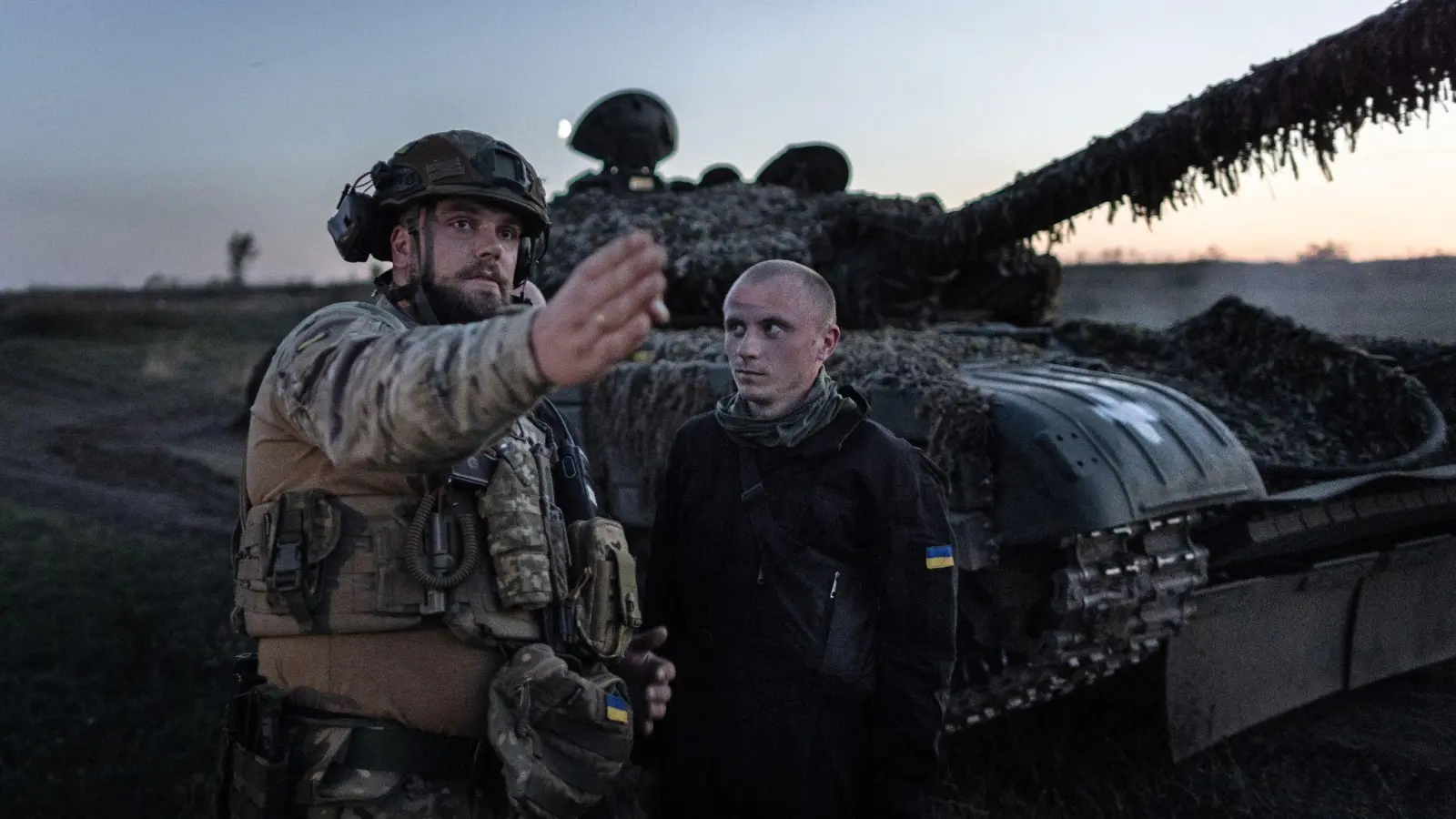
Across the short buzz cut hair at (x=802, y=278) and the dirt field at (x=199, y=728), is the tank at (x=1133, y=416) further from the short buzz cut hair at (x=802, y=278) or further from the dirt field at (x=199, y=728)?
the short buzz cut hair at (x=802, y=278)

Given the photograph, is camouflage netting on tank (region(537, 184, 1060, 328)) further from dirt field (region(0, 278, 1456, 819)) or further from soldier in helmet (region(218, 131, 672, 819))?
soldier in helmet (region(218, 131, 672, 819))

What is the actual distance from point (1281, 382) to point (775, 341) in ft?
14.2

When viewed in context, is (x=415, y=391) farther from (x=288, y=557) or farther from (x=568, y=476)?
(x=568, y=476)

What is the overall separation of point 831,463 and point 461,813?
4.12 feet

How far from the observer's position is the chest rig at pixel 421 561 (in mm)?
1983

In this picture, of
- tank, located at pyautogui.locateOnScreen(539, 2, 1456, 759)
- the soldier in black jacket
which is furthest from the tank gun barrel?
the soldier in black jacket

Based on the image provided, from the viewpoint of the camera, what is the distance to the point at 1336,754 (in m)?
5.11

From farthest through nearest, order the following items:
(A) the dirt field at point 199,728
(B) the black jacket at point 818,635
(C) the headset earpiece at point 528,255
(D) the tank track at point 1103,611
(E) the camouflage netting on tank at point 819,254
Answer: (E) the camouflage netting on tank at point 819,254
(A) the dirt field at point 199,728
(D) the tank track at point 1103,611
(B) the black jacket at point 818,635
(C) the headset earpiece at point 528,255

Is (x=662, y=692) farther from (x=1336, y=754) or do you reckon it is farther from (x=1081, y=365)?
(x=1336, y=754)

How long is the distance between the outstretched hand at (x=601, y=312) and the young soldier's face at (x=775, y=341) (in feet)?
4.53

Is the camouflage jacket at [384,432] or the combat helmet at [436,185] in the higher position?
the combat helmet at [436,185]

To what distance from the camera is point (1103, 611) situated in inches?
162

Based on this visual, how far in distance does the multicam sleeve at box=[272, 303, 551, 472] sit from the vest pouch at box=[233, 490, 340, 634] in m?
0.27

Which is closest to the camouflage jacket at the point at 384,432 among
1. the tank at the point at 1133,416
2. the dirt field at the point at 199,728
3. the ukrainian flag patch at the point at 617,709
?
the ukrainian flag patch at the point at 617,709
